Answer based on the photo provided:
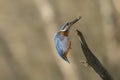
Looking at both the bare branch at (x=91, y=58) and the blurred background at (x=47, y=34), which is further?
the blurred background at (x=47, y=34)

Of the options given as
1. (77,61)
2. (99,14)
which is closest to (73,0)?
(99,14)

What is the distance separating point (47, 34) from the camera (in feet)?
3.19

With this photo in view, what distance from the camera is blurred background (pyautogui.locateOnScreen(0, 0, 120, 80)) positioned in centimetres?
94

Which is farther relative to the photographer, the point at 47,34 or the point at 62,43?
the point at 47,34

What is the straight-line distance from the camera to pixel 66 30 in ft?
1.17

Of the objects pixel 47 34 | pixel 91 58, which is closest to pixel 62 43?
pixel 91 58

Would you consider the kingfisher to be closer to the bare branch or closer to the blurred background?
the bare branch

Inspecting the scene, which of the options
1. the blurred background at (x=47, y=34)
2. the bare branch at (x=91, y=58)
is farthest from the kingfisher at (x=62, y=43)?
the blurred background at (x=47, y=34)

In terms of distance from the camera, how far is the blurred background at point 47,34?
937mm

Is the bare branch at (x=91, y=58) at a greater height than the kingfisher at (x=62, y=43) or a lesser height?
lesser

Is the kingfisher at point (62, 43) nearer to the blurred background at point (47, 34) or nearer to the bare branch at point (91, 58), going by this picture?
the bare branch at point (91, 58)

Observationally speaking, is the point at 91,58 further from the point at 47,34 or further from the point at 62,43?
the point at 47,34

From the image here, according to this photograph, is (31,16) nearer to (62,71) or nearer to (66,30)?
(62,71)

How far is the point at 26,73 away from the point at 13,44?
0.39ft
